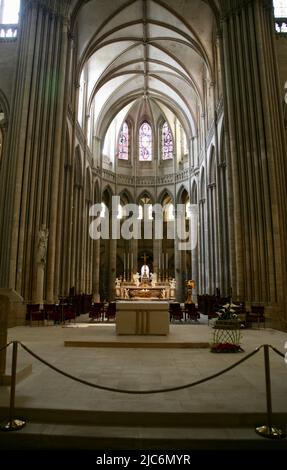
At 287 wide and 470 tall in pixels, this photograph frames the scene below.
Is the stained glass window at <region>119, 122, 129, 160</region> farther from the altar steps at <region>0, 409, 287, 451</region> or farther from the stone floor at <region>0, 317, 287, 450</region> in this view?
the altar steps at <region>0, 409, 287, 451</region>

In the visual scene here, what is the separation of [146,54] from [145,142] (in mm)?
11493

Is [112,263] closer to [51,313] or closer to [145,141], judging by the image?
[145,141]

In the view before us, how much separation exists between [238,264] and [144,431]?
43.3 feet

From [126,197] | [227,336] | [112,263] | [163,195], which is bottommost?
[227,336]

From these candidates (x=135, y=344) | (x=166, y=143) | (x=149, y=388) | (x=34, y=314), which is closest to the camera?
(x=149, y=388)

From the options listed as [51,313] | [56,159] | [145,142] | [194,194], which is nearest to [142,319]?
[51,313]

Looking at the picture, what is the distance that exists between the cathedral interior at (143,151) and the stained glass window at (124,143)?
154 millimetres

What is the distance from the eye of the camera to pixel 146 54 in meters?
30.0

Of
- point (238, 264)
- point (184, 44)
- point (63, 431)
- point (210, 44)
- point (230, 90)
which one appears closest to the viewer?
point (63, 431)

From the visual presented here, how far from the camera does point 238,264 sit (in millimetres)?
16531

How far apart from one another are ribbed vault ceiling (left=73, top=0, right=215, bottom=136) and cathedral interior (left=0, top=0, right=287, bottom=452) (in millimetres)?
104

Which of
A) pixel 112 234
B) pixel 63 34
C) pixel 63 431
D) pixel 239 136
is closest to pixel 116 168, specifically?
pixel 112 234

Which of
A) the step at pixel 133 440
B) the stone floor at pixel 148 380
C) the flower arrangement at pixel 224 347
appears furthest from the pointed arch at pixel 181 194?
the step at pixel 133 440
